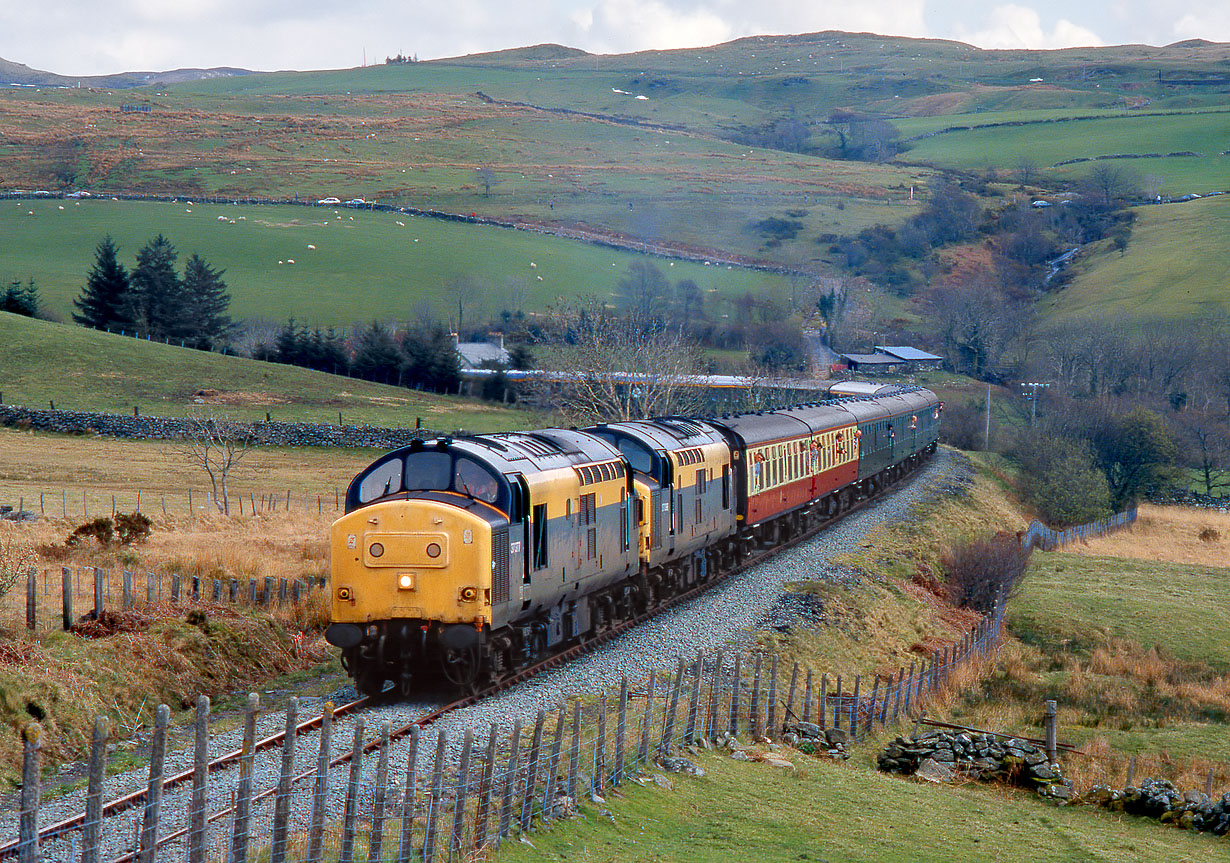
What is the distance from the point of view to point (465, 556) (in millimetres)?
19625

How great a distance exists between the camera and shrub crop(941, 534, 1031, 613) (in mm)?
43750

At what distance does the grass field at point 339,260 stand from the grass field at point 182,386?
29.9 meters

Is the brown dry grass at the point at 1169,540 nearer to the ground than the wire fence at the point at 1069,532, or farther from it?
nearer to the ground

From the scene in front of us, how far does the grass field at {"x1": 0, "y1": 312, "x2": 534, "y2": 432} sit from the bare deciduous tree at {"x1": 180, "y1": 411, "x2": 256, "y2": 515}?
642 cm

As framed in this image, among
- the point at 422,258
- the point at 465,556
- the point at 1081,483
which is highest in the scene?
the point at 422,258

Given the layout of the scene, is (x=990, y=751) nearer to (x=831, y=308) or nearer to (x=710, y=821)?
(x=710, y=821)

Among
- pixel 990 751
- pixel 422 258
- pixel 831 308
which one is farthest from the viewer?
pixel 422 258

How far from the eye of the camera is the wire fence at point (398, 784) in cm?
1031

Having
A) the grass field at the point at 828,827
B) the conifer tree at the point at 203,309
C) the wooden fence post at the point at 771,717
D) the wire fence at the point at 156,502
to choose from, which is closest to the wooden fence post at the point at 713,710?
the grass field at the point at 828,827

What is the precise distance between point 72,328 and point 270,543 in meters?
63.8

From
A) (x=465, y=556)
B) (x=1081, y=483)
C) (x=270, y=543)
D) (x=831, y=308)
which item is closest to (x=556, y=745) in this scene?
(x=465, y=556)

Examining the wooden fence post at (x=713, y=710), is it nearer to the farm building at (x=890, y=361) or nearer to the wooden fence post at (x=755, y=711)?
the wooden fence post at (x=755, y=711)

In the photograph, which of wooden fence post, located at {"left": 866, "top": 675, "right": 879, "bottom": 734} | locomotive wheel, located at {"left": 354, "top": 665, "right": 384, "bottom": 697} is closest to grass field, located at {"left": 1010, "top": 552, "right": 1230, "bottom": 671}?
wooden fence post, located at {"left": 866, "top": 675, "right": 879, "bottom": 734}

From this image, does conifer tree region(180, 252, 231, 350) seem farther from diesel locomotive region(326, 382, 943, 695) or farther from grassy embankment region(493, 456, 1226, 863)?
grassy embankment region(493, 456, 1226, 863)
